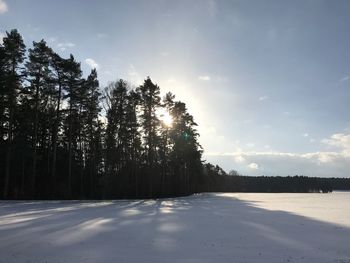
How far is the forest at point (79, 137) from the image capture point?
45062mm

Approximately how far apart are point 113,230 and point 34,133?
114 ft

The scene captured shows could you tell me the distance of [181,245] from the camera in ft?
39.5

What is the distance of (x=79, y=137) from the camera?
59.0 m

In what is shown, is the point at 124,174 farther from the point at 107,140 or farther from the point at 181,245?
the point at 181,245

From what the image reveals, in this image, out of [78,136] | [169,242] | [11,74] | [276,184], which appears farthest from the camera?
[276,184]

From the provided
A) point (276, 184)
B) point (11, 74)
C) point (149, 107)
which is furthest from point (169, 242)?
point (276, 184)

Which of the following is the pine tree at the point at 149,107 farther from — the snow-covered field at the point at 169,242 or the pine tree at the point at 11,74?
the snow-covered field at the point at 169,242

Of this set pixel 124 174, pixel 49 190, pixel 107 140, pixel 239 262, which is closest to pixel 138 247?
pixel 239 262

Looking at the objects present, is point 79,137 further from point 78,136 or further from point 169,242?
point 169,242

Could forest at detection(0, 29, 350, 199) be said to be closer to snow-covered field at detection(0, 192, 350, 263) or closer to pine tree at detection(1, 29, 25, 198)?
pine tree at detection(1, 29, 25, 198)

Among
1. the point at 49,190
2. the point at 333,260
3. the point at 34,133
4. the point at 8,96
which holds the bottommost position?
the point at 333,260

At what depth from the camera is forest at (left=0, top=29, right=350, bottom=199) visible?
148 feet

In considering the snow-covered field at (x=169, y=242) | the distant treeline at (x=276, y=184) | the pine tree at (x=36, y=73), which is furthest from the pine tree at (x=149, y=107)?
the distant treeline at (x=276, y=184)

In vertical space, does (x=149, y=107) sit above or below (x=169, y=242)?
above
